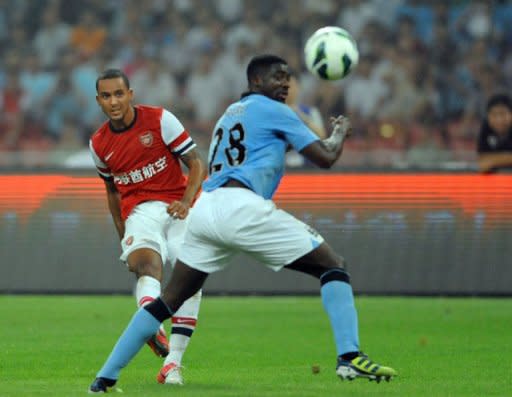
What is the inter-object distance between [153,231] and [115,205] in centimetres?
52

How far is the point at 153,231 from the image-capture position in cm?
938

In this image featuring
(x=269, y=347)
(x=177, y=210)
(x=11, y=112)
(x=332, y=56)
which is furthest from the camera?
(x=11, y=112)

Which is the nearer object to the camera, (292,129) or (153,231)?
(292,129)

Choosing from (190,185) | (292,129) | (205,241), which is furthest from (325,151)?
(190,185)

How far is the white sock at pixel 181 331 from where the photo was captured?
28.8ft

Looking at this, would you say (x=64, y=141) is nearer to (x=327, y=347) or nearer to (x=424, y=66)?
(x=424, y=66)

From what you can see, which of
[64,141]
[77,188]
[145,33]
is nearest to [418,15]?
[145,33]

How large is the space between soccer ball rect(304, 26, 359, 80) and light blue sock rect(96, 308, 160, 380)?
2376 millimetres

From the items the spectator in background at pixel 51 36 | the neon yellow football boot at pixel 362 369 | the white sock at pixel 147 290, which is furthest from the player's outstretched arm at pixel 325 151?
the spectator in background at pixel 51 36

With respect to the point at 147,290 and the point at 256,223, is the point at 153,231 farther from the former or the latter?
the point at 256,223

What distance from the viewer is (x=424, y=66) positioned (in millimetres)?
19781

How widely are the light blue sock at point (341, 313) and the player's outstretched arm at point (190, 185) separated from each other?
1.87 meters

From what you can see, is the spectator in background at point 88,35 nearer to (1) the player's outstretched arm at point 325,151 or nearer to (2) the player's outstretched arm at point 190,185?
(2) the player's outstretched arm at point 190,185

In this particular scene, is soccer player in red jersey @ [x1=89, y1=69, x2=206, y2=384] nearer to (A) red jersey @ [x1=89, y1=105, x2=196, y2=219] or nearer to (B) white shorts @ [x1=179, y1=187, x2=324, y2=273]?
(A) red jersey @ [x1=89, y1=105, x2=196, y2=219]
